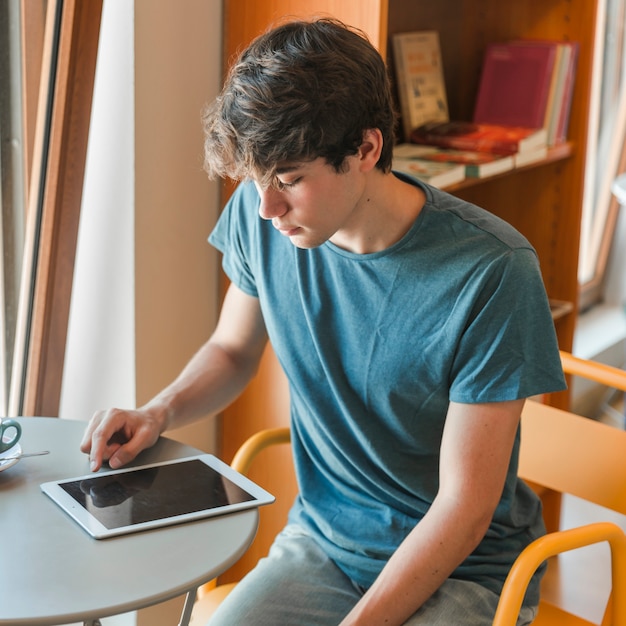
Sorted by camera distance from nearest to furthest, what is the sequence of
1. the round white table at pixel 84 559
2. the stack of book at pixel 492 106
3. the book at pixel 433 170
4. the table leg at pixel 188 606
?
the round white table at pixel 84 559 → the table leg at pixel 188 606 → the book at pixel 433 170 → the stack of book at pixel 492 106

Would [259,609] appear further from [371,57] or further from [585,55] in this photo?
[585,55]

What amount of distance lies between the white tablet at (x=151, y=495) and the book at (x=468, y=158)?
102cm

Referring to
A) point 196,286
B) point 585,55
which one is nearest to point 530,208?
point 585,55

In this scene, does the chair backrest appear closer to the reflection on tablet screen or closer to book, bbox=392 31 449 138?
the reflection on tablet screen

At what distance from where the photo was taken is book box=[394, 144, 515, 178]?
2.12 m

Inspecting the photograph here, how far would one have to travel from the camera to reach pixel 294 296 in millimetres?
1521

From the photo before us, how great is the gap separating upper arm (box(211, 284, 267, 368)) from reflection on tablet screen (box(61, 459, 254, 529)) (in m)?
0.35

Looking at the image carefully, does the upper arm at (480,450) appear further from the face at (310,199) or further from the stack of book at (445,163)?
the stack of book at (445,163)

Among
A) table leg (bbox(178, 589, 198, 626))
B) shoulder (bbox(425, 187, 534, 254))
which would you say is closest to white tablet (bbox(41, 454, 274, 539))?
table leg (bbox(178, 589, 198, 626))

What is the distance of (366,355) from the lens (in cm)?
145

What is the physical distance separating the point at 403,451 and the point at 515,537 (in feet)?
0.71

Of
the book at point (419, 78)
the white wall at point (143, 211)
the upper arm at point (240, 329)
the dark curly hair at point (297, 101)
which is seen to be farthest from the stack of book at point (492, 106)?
the dark curly hair at point (297, 101)

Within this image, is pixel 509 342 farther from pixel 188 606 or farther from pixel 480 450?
pixel 188 606

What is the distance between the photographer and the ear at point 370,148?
4.28ft
